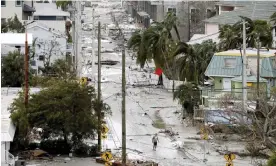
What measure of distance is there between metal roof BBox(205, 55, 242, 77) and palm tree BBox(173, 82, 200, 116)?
242 cm

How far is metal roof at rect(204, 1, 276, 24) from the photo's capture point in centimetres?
6825

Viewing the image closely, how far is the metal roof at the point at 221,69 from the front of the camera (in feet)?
156

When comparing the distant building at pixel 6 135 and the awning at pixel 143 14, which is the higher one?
the awning at pixel 143 14

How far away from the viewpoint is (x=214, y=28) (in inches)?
2783

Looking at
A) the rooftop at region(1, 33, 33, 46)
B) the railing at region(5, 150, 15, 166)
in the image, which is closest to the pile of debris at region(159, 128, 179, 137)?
the railing at region(5, 150, 15, 166)

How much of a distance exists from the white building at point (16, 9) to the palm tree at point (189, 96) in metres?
31.9

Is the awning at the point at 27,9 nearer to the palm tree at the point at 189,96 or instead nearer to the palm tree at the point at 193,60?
the palm tree at the point at 193,60

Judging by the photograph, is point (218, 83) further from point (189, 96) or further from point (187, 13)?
point (187, 13)

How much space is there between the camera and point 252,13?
227 feet

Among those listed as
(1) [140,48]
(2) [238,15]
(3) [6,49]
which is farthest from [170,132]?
(2) [238,15]

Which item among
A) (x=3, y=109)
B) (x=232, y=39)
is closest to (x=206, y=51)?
(x=232, y=39)

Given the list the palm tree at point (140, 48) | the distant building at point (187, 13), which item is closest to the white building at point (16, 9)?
the distant building at point (187, 13)

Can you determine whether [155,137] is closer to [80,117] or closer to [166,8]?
[80,117]

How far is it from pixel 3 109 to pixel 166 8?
1886 inches
